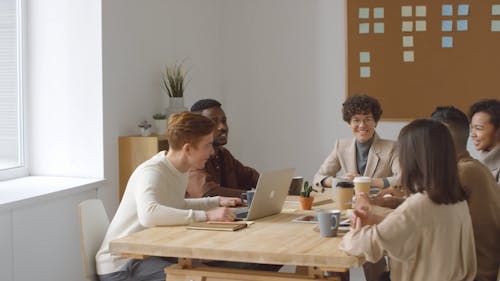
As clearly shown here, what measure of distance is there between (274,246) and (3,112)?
2.45 metres

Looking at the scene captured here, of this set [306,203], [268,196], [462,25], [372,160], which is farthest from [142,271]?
[462,25]

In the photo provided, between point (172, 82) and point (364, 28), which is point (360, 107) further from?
point (364, 28)

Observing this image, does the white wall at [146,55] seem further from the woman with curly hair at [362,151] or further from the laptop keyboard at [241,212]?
the laptop keyboard at [241,212]

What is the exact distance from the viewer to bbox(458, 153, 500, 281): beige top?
274 cm

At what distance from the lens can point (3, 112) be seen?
4.28 metres

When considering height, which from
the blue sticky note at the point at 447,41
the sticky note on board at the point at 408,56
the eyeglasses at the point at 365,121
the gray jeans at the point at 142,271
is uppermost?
the blue sticky note at the point at 447,41

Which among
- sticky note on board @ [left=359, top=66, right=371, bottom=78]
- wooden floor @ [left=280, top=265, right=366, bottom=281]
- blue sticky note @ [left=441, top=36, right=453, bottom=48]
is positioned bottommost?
wooden floor @ [left=280, top=265, right=366, bottom=281]

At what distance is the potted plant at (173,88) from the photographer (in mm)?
4980

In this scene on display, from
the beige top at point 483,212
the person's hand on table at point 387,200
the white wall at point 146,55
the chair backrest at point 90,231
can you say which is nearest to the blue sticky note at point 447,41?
the white wall at point 146,55

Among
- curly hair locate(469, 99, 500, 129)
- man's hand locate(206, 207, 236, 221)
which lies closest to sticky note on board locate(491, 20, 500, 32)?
curly hair locate(469, 99, 500, 129)

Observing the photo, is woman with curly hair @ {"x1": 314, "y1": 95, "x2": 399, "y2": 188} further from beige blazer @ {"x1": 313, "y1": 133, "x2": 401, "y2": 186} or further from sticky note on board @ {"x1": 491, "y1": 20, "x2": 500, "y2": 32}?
sticky note on board @ {"x1": 491, "y1": 20, "x2": 500, "y2": 32}

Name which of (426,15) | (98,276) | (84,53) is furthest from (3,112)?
(426,15)

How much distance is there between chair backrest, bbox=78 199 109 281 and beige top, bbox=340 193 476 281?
1.18 meters

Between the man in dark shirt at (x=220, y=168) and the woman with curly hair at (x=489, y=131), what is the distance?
1.26m
